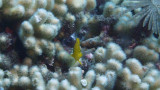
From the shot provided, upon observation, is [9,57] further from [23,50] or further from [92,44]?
[92,44]

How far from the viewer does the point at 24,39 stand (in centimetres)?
229

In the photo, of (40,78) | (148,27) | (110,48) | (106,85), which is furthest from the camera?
(148,27)

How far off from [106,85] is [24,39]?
1.16m

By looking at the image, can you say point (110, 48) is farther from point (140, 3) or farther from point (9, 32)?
point (9, 32)

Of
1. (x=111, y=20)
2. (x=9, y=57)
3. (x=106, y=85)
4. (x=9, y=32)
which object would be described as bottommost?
(x=106, y=85)

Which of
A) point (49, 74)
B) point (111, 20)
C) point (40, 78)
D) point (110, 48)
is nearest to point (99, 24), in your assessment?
point (111, 20)

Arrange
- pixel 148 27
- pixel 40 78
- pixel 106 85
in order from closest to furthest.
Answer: pixel 40 78 → pixel 106 85 → pixel 148 27

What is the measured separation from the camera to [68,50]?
2.91m

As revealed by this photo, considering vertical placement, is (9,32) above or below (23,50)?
above

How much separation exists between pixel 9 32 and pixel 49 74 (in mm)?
742

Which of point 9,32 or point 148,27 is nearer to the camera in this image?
point 9,32

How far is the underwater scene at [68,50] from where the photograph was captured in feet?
7.43

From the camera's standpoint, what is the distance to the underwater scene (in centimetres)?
227

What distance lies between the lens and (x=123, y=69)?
2.44 m
